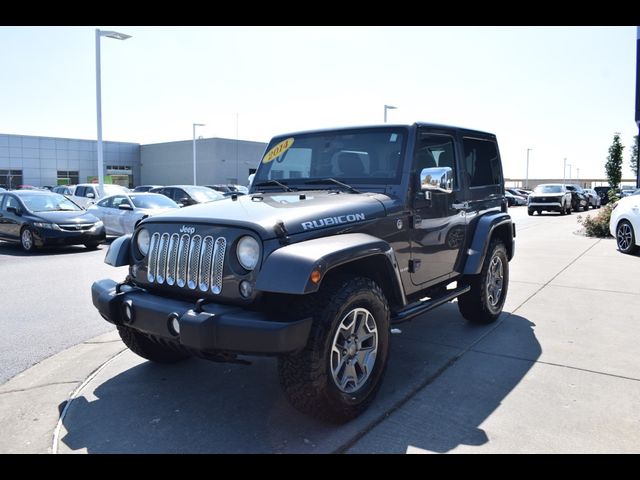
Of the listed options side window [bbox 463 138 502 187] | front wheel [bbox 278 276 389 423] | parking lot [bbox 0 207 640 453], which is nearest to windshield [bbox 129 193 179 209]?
parking lot [bbox 0 207 640 453]

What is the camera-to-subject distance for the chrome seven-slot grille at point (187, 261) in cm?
326

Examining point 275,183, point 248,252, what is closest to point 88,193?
point 275,183

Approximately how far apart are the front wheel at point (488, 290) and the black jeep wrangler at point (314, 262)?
23 centimetres

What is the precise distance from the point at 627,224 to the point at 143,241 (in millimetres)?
11227

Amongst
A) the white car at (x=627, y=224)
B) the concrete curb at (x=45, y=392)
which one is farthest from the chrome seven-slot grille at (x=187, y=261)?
the white car at (x=627, y=224)

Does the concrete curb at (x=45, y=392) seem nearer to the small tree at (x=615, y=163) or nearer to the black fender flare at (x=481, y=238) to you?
the black fender flare at (x=481, y=238)

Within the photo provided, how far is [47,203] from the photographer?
13.1m

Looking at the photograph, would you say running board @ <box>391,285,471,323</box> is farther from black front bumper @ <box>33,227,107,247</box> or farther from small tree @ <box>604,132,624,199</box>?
small tree @ <box>604,132,624,199</box>

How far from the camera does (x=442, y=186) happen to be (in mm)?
4047

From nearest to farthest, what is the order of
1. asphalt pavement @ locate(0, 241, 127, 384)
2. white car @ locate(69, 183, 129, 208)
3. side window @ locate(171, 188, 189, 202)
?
asphalt pavement @ locate(0, 241, 127, 384), side window @ locate(171, 188, 189, 202), white car @ locate(69, 183, 129, 208)

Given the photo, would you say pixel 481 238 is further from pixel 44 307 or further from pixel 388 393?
pixel 44 307

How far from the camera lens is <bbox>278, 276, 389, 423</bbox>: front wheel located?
303 centimetres

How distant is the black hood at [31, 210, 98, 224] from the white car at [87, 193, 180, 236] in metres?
1.02
